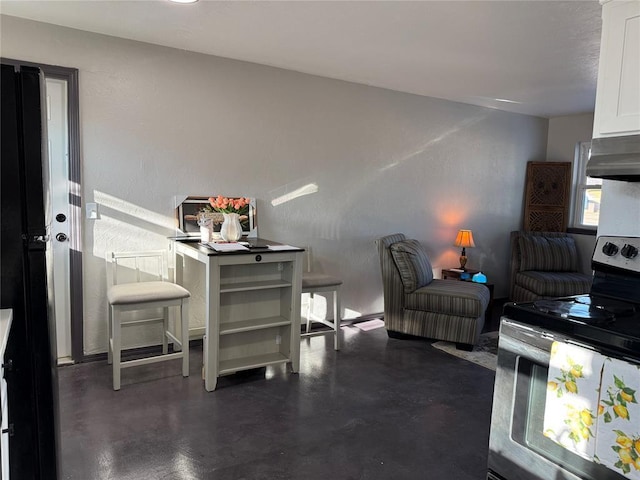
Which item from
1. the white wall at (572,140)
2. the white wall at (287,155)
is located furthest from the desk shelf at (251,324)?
the white wall at (572,140)

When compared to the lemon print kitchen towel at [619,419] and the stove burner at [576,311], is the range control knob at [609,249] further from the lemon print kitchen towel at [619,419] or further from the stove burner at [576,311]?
the lemon print kitchen towel at [619,419]

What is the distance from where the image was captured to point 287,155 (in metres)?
3.93

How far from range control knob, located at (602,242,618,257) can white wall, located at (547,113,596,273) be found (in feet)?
12.5

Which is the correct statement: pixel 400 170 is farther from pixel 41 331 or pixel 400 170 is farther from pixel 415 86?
pixel 41 331

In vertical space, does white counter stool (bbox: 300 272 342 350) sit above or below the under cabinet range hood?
below

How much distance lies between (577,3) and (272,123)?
229cm

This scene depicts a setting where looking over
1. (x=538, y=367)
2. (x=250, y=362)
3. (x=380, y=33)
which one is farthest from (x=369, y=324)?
(x=538, y=367)

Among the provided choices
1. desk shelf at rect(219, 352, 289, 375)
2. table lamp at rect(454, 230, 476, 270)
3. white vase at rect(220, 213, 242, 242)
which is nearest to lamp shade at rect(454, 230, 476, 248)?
table lamp at rect(454, 230, 476, 270)

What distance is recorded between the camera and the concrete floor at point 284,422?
83.7 inches

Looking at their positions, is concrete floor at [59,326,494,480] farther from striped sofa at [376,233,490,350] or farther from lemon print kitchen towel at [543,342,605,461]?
lemon print kitchen towel at [543,342,605,461]

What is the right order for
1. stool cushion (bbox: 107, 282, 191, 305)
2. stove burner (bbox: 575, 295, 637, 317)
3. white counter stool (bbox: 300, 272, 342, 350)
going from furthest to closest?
white counter stool (bbox: 300, 272, 342, 350) < stool cushion (bbox: 107, 282, 191, 305) < stove burner (bbox: 575, 295, 637, 317)

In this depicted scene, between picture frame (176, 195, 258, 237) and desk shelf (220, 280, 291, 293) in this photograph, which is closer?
desk shelf (220, 280, 291, 293)

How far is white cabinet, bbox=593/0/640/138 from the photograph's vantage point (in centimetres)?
178

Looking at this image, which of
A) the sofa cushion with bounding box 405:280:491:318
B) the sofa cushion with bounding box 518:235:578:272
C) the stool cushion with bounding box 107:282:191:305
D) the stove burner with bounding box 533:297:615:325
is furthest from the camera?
the sofa cushion with bounding box 518:235:578:272
